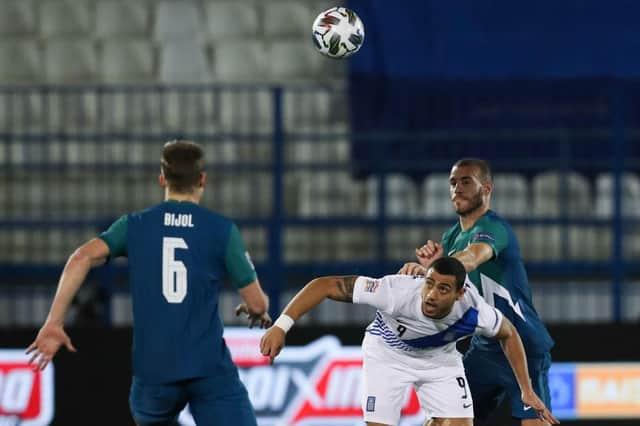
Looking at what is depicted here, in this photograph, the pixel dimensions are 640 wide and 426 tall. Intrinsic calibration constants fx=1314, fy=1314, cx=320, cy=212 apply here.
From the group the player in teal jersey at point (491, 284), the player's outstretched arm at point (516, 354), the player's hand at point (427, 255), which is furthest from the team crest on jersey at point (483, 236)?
the player's outstretched arm at point (516, 354)

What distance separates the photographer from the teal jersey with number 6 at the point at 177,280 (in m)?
5.70

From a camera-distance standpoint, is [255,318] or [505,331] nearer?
[255,318]

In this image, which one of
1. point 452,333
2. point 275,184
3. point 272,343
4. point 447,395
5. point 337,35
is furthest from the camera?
point 275,184

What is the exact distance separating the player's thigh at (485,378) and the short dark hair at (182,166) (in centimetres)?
211

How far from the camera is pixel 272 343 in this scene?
595 centimetres

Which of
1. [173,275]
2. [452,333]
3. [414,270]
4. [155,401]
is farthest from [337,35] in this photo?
[155,401]

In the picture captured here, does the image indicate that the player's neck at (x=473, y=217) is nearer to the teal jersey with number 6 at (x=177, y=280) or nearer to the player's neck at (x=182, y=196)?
the teal jersey with number 6 at (x=177, y=280)

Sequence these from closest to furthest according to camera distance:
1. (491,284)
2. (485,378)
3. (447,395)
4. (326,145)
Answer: (447,395)
(491,284)
(485,378)
(326,145)

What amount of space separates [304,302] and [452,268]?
2.39 feet

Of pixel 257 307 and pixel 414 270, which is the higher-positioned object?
pixel 414 270

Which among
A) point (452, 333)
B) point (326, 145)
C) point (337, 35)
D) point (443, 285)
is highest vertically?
point (337, 35)

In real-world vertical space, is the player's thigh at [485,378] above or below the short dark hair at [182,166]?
below

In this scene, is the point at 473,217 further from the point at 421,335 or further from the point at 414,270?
the point at 421,335

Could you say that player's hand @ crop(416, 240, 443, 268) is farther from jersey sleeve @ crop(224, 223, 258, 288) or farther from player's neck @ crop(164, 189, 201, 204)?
player's neck @ crop(164, 189, 201, 204)
